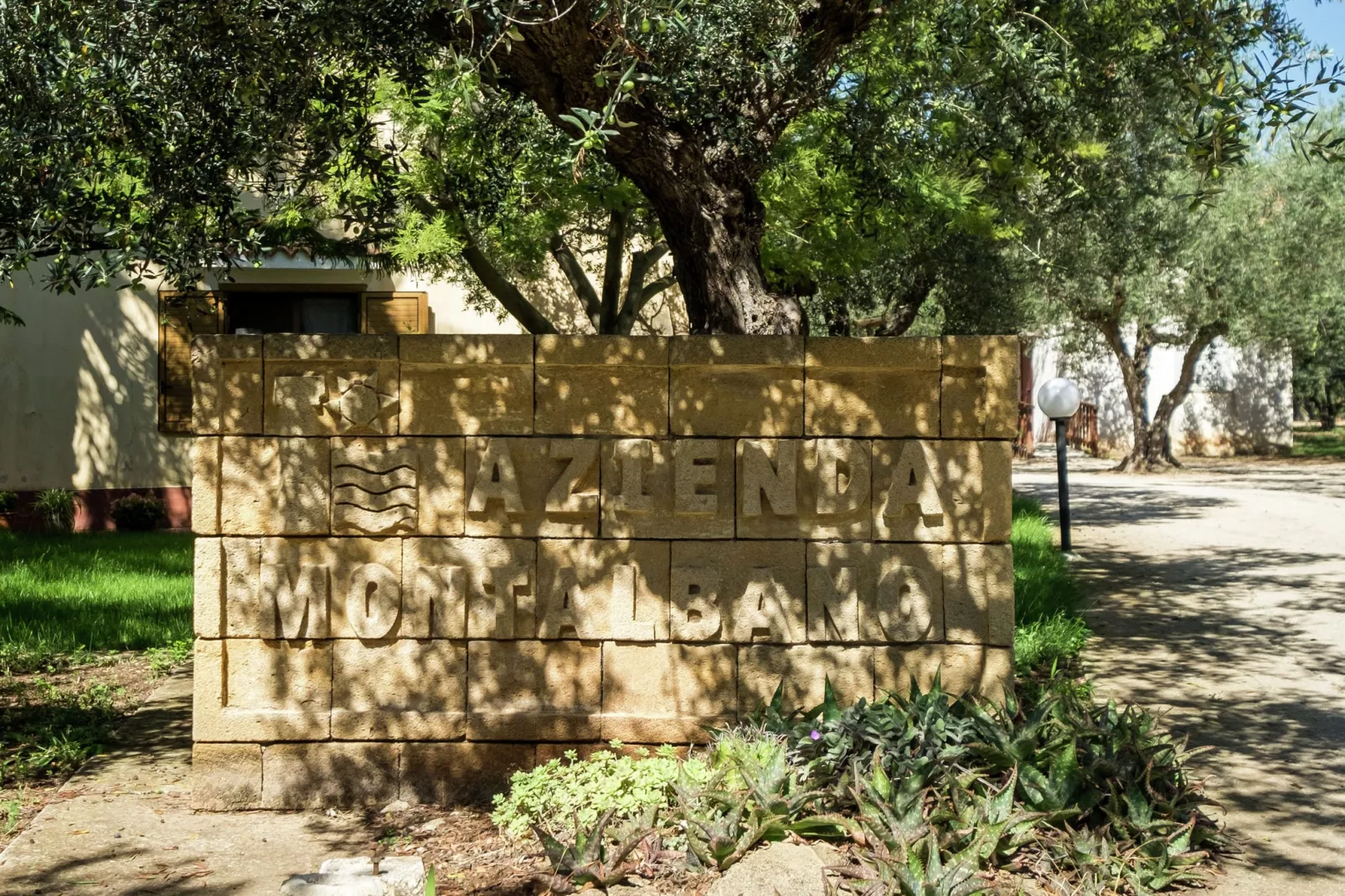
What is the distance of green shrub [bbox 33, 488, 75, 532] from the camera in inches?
554

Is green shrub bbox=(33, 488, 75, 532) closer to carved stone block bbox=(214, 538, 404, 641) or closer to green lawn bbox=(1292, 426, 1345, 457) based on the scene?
carved stone block bbox=(214, 538, 404, 641)

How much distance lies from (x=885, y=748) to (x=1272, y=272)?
2022 cm

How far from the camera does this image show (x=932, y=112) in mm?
11039

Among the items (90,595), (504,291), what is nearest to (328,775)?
(90,595)

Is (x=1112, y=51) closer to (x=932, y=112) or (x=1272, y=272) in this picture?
(x=932, y=112)

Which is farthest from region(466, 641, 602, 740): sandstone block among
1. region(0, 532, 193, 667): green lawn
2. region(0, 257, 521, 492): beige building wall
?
region(0, 257, 521, 492): beige building wall

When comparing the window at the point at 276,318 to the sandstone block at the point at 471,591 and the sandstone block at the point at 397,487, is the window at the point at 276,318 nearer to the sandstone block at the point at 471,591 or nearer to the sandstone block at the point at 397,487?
the sandstone block at the point at 397,487

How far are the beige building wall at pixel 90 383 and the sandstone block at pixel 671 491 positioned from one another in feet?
29.5

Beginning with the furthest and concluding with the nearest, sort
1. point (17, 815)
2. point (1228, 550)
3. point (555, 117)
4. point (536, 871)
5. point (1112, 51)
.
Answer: point (1228, 550)
point (1112, 51)
point (555, 117)
point (17, 815)
point (536, 871)

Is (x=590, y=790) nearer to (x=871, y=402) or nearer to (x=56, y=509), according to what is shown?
(x=871, y=402)

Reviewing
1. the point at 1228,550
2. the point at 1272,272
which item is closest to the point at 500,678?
the point at 1228,550

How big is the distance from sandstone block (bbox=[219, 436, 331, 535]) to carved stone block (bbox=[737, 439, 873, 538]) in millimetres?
1831

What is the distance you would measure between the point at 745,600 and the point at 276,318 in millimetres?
10660

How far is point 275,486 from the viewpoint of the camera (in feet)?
18.1
